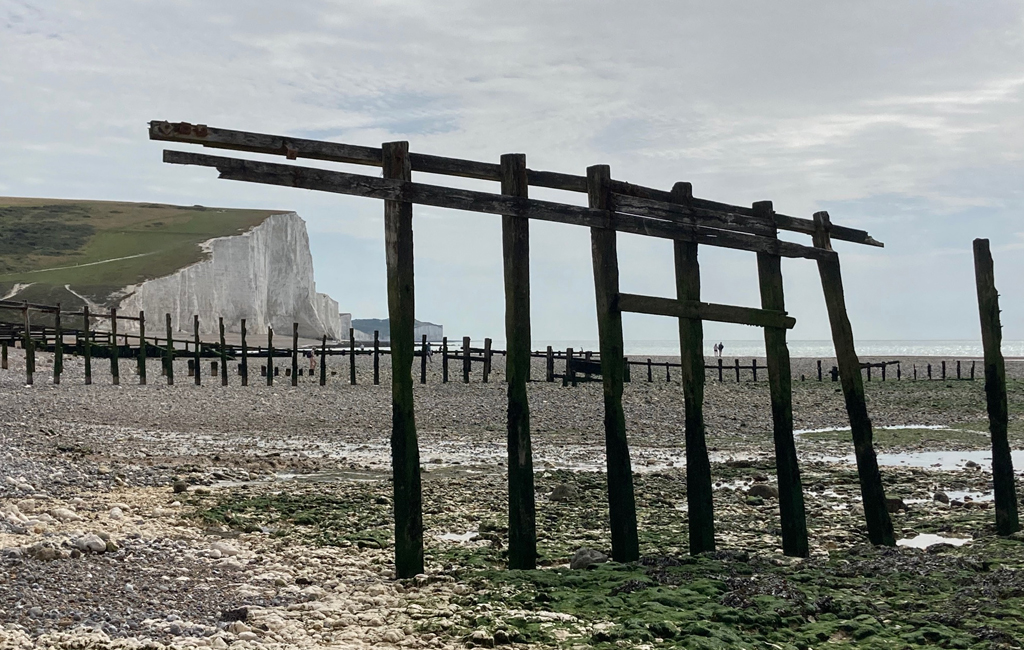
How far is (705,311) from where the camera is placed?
9.45m

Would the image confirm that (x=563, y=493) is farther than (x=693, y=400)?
Yes

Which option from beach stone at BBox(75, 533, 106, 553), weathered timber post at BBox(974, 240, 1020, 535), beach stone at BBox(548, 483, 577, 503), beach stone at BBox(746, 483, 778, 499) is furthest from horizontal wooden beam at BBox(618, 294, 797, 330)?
beach stone at BBox(75, 533, 106, 553)

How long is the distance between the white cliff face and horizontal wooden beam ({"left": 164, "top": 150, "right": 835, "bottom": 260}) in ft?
224

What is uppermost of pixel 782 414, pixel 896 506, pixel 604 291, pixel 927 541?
pixel 604 291

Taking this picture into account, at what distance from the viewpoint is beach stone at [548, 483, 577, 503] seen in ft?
43.2

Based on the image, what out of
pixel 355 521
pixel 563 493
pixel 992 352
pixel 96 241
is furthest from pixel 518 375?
pixel 96 241

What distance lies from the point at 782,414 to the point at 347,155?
5217 millimetres

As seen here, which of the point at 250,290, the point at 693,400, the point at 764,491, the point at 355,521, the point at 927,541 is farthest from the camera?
the point at 250,290

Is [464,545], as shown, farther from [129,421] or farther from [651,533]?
[129,421]

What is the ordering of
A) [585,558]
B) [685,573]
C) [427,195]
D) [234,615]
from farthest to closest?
[585,558]
[685,573]
[427,195]
[234,615]

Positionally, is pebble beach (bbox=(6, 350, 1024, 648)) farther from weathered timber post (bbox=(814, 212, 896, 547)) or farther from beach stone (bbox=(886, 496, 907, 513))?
weathered timber post (bbox=(814, 212, 896, 547))

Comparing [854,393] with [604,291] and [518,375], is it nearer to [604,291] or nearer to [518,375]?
[604,291]

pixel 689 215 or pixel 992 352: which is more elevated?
pixel 689 215

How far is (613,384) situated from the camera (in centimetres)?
891
